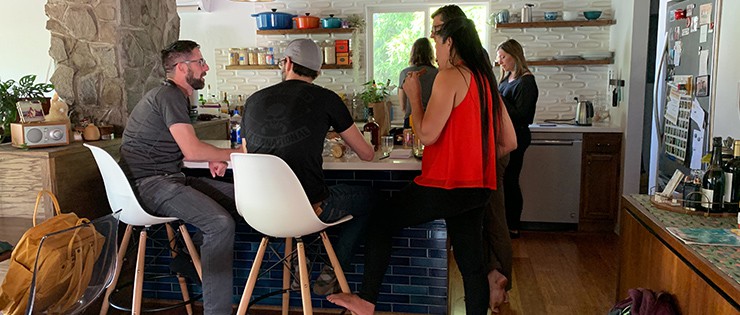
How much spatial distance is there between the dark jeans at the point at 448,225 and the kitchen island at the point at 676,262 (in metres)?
0.57

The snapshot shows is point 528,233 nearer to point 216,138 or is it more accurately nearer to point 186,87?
point 216,138

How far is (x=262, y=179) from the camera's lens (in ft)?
7.48

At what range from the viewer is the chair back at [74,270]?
5.82 feet

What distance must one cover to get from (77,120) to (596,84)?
4.23m

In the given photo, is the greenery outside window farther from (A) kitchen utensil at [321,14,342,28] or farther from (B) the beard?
(B) the beard

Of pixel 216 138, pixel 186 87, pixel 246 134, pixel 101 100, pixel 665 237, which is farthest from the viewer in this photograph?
pixel 216 138

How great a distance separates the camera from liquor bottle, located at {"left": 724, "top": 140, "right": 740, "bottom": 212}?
1.98 meters

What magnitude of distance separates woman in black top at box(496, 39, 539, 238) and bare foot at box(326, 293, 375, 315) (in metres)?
2.04

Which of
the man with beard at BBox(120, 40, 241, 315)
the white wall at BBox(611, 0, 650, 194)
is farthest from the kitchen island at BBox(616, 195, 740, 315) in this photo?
the white wall at BBox(611, 0, 650, 194)

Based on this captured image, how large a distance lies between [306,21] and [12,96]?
311cm

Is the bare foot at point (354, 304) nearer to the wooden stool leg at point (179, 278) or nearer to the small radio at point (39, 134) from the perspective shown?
the wooden stool leg at point (179, 278)

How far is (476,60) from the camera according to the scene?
8.07ft

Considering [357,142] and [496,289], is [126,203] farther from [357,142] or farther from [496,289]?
[496,289]

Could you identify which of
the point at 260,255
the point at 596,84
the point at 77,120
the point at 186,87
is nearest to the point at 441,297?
the point at 260,255
